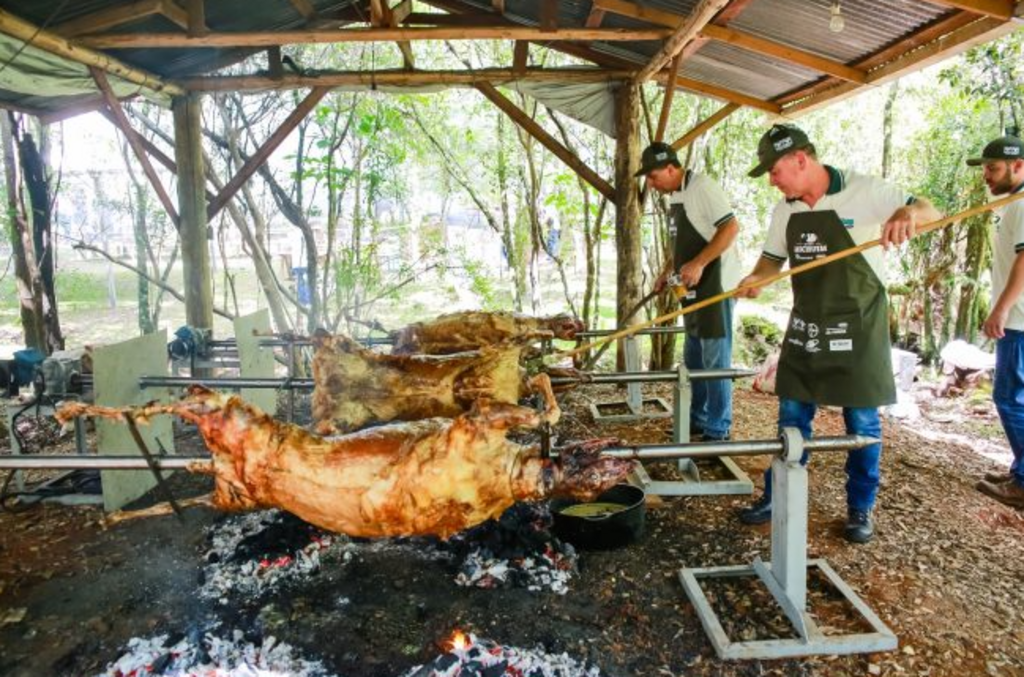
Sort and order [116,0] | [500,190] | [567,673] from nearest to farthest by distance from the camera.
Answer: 1. [567,673]
2. [116,0]
3. [500,190]

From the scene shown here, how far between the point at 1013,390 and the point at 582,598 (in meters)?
3.49

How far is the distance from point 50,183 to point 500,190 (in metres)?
5.93

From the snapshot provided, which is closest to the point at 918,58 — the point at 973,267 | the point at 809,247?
the point at 809,247

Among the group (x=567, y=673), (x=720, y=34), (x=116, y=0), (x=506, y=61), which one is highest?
(x=506, y=61)

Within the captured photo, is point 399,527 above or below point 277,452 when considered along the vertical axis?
below

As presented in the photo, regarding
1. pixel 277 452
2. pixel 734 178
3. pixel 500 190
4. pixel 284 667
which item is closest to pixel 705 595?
pixel 284 667

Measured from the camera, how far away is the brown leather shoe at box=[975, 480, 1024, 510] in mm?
4309

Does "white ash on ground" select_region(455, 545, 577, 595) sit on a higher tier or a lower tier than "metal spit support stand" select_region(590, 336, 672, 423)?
lower

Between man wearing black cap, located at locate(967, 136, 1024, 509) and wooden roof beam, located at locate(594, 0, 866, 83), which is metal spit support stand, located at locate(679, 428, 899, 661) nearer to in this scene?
man wearing black cap, located at locate(967, 136, 1024, 509)

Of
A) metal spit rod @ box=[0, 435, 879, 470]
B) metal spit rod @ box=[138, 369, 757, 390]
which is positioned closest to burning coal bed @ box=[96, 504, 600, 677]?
metal spit rod @ box=[138, 369, 757, 390]

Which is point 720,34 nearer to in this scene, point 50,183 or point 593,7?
point 593,7

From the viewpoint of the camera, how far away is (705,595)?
10.5 feet

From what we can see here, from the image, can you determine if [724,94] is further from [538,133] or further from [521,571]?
[521,571]

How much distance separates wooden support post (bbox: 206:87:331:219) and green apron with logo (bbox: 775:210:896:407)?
5.11 meters
